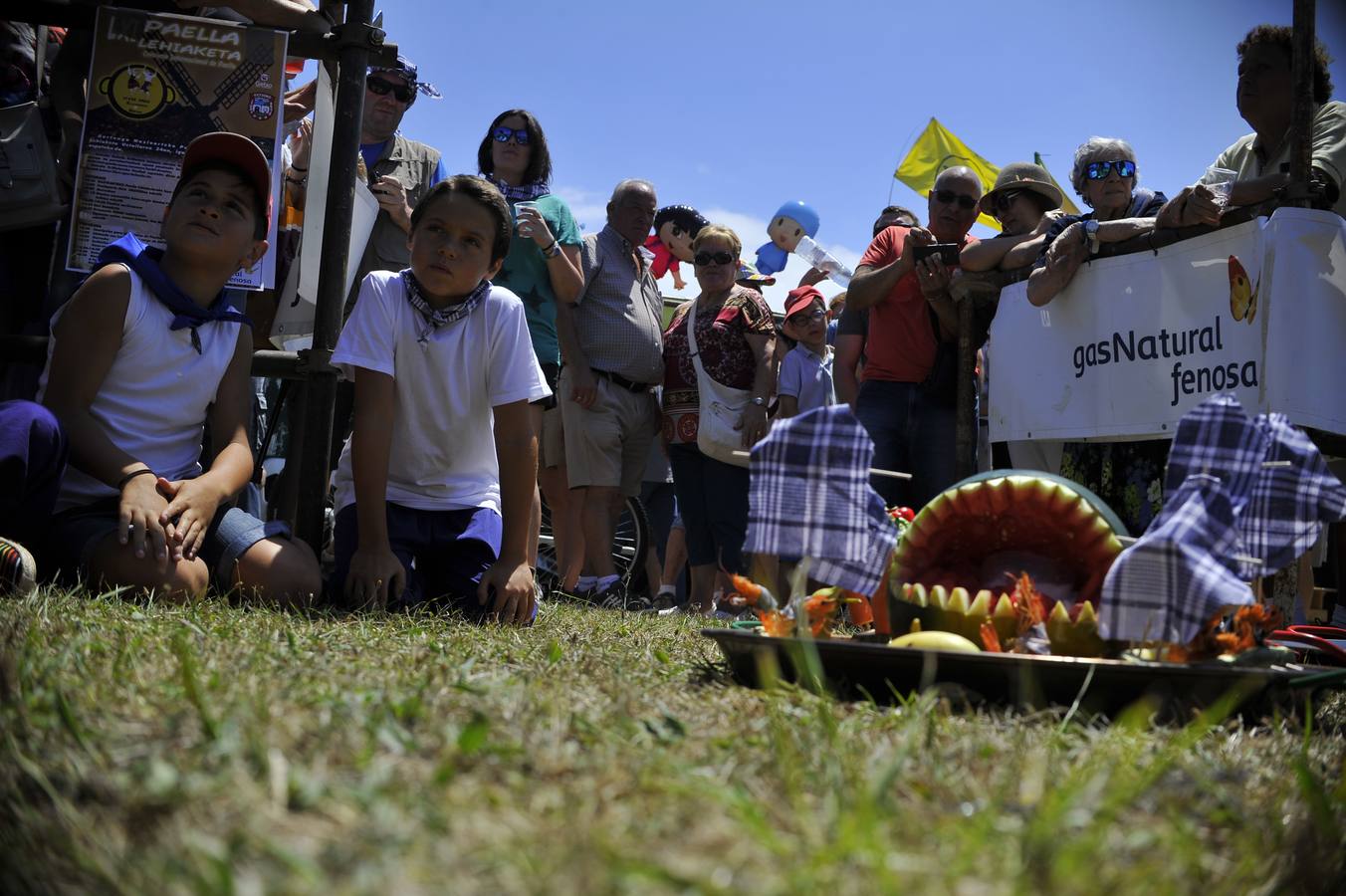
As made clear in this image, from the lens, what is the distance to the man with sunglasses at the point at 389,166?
5.16 meters

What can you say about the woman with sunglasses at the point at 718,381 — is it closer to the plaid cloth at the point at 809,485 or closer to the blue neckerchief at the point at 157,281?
the blue neckerchief at the point at 157,281

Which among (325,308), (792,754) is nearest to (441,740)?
(792,754)

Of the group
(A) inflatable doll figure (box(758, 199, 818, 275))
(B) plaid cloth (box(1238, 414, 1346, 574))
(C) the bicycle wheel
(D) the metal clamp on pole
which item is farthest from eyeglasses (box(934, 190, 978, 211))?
(A) inflatable doll figure (box(758, 199, 818, 275))

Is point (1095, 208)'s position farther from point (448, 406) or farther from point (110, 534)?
point (110, 534)

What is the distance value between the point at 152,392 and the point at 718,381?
2915mm

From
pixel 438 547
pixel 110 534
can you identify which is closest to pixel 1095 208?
pixel 438 547

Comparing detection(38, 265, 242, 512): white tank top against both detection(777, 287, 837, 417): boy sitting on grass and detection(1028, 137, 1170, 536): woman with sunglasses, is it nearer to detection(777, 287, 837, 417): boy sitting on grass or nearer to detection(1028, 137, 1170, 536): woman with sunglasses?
detection(1028, 137, 1170, 536): woman with sunglasses

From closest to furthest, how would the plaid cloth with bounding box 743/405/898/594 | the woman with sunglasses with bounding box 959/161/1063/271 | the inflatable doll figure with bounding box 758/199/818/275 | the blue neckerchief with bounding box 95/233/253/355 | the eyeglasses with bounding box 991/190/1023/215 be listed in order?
the plaid cloth with bounding box 743/405/898/594 → the blue neckerchief with bounding box 95/233/253/355 → the woman with sunglasses with bounding box 959/161/1063/271 → the eyeglasses with bounding box 991/190/1023/215 → the inflatable doll figure with bounding box 758/199/818/275

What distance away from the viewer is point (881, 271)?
5176 millimetres

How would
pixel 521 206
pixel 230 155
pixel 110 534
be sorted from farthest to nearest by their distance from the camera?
1. pixel 521 206
2. pixel 230 155
3. pixel 110 534

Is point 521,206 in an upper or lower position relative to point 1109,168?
lower

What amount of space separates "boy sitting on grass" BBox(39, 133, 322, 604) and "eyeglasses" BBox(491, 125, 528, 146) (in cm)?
198

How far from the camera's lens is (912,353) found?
16.9ft

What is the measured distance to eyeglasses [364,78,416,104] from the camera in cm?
525
